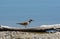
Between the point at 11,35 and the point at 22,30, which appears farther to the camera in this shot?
the point at 22,30

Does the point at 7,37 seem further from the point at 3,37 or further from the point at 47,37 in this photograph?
the point at 47,37

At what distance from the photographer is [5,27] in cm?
1019

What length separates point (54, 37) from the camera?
8.71 m

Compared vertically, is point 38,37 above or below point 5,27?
below

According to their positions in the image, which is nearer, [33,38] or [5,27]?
[33,38]

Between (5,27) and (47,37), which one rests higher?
(5,27)

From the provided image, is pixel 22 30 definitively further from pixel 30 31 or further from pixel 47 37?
pixel 47 37

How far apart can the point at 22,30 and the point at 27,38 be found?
1.84 m

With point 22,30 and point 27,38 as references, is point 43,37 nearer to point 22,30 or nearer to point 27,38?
point 27,38

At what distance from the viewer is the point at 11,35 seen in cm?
881

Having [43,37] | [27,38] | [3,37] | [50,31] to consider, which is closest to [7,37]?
[3,37]

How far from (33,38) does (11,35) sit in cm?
103

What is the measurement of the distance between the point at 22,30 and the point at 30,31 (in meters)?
0.39

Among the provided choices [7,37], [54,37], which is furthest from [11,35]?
[54,37]
